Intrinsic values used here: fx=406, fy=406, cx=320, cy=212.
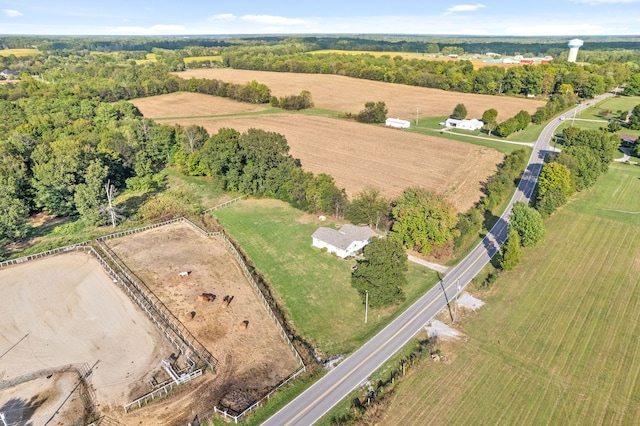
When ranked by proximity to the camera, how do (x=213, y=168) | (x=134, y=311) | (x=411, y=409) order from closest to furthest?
(x=411, y=409), (x=134, y=311), (x=213, y=168)

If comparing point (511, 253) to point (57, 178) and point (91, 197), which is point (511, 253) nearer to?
point (91, 197)

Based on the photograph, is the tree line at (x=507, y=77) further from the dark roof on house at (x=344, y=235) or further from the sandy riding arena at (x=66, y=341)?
the sandy riding arena at (x=66, y=341)

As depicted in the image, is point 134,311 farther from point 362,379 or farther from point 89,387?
point 362,379

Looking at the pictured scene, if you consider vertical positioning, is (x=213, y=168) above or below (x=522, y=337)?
above

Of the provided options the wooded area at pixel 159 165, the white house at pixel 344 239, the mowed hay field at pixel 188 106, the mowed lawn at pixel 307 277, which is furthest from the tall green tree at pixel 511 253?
the mowed hay field at pixel 188 106

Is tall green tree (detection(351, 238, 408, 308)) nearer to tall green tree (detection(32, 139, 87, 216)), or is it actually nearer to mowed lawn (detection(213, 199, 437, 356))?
mowed lawn (detection(213, 199, 437, 356))

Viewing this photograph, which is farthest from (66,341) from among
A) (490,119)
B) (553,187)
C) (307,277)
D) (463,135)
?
(490,119)

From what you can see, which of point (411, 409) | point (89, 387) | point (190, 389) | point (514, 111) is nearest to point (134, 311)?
point (89, 387)
